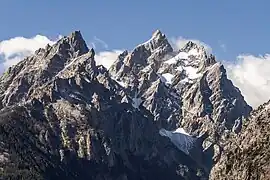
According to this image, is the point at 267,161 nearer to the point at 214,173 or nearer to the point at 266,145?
the point at 266,145

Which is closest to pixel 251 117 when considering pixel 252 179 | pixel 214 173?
pixel 214 173

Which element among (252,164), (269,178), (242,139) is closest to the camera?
(269,178)

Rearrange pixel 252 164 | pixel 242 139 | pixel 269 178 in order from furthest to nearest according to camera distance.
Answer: pixel 242 139 → pixel 252 164 → pixel 269 178

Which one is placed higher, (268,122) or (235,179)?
(268,122)

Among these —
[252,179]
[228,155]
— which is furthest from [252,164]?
[228,155]

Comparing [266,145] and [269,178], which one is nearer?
[269,178]

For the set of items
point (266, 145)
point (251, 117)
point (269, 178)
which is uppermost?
point (251, 117)
